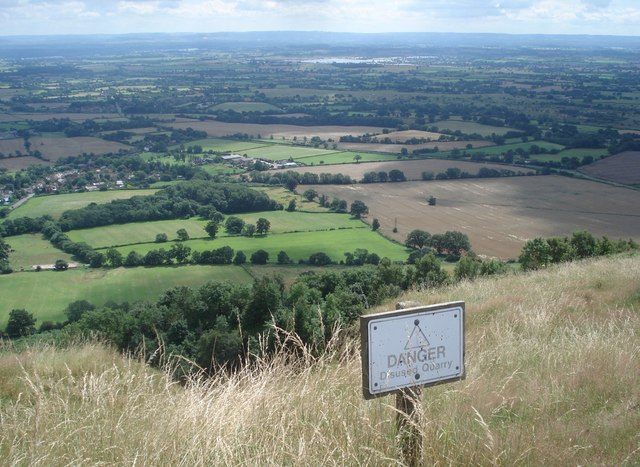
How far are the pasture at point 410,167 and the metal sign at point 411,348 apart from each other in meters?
45.5

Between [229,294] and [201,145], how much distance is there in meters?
53.1

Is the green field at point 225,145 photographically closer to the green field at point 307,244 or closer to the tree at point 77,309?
the green field at point 307,244

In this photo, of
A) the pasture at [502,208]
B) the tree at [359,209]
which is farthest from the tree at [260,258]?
the tree at [359,209]

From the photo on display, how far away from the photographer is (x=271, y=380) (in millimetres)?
5234

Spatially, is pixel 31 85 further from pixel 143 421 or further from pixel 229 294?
pixel 143 421

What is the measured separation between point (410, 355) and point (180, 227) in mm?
35581

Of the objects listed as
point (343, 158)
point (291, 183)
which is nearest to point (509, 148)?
point (343, 158)

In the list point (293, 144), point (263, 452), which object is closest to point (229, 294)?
point (263, 452)

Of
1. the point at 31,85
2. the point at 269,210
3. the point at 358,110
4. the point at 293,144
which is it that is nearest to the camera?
the point at 269,210

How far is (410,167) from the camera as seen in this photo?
175ft

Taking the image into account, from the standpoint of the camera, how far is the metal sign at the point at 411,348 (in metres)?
3.50

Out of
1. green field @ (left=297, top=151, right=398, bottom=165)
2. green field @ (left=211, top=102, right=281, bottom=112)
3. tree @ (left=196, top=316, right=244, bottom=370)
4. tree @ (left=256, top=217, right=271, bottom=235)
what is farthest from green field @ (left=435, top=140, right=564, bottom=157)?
tree @ (left=196, top=316, right=244, bottom=370)

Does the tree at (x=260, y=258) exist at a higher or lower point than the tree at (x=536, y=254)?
lower

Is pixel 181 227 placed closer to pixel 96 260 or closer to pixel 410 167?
pixel 96 260
